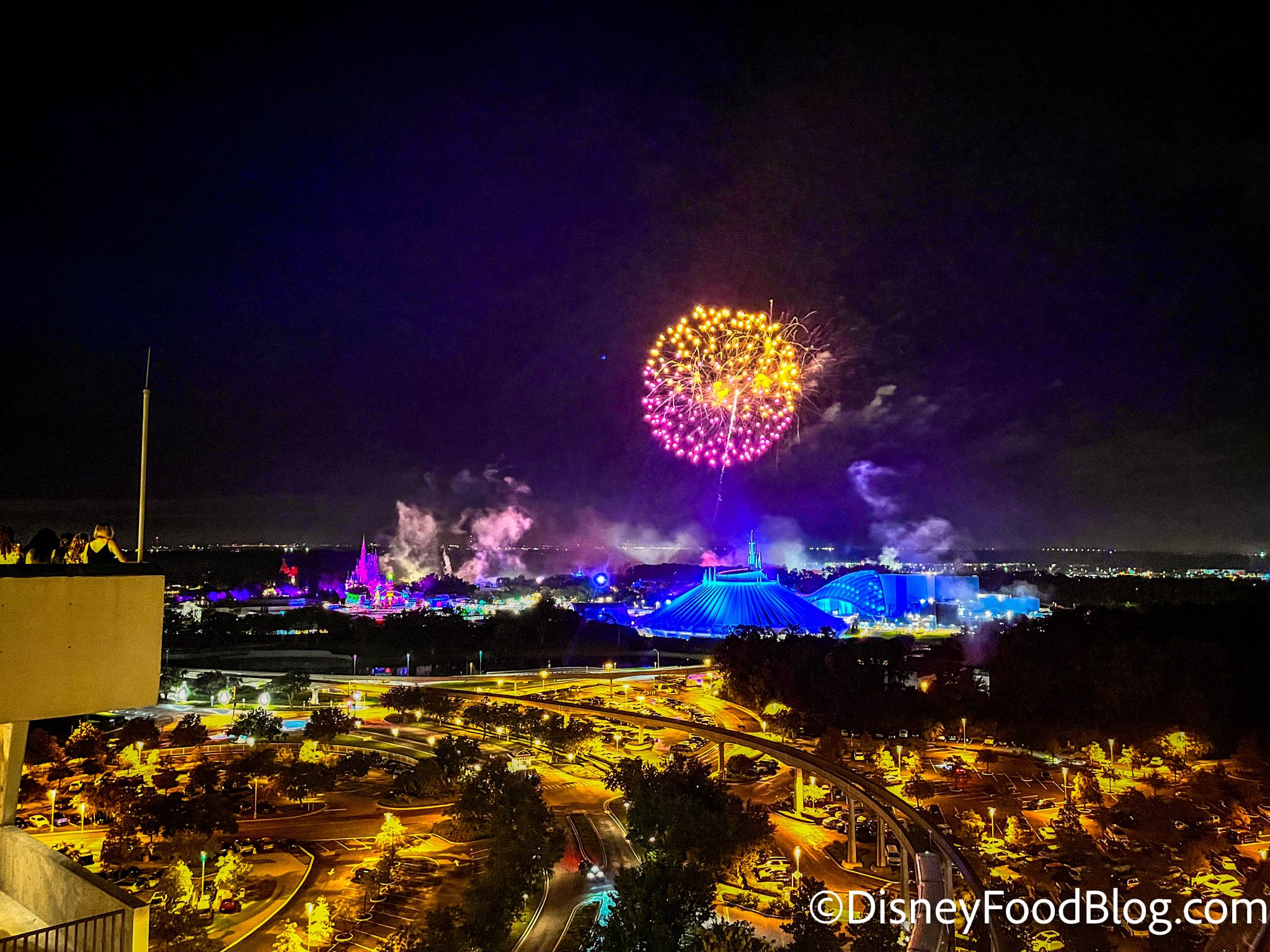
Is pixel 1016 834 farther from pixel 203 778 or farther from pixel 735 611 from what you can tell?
pixel 735 611

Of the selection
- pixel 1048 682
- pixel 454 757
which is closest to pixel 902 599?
pixel 1048 682

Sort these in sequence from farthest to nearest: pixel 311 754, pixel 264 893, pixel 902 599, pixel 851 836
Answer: pixel 902 599 → pixel 311 754 → pixel 851 836 → pixel 264 893

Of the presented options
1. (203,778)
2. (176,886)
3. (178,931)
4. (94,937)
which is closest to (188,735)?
(203,778)

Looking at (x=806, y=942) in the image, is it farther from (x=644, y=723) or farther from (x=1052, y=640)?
(x=1052, y=640)

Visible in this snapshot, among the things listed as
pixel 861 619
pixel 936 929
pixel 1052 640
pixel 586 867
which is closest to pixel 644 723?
pixel 586 867

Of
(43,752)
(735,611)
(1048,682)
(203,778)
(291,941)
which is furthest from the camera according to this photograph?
(735,611)

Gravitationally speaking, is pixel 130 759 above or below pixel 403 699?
below

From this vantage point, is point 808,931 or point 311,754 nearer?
point 808,931

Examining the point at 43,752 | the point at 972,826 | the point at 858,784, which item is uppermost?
the point at 858,784
